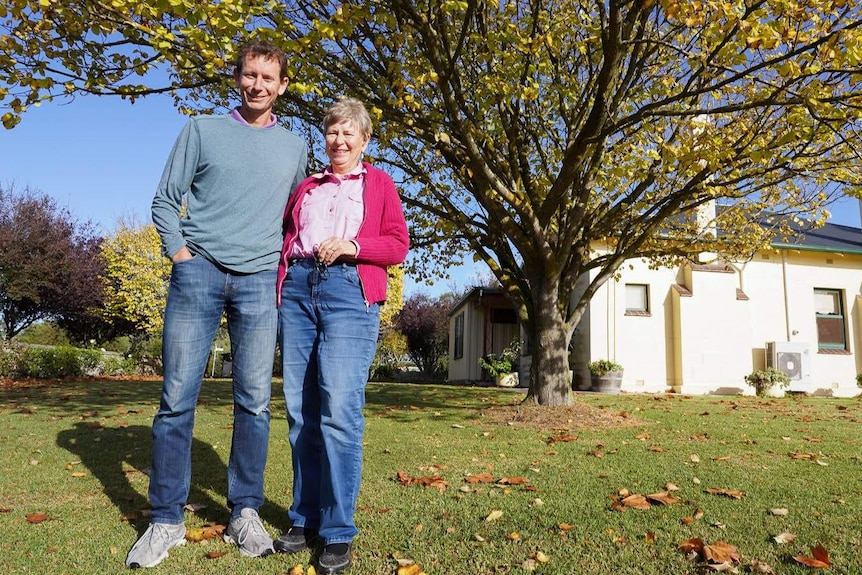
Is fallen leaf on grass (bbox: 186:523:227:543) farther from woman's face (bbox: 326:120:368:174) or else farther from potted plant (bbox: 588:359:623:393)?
potted plant (bbox: 588:359:623:393)

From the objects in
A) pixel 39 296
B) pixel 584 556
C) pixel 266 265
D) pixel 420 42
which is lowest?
pixel 584 556

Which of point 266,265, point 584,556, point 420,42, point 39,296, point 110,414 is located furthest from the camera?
point 39,296

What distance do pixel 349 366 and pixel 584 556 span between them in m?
1.31

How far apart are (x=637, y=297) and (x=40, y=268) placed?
20733 millimetres

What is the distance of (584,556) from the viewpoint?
2498 mm

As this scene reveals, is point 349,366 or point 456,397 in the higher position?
point 349,366

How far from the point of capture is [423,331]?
34.0 metres

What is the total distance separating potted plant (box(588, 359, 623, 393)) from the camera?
1486 centimetres

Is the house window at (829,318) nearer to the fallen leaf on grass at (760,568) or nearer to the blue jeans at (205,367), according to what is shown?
the fallen leaf on grass at (760,568)

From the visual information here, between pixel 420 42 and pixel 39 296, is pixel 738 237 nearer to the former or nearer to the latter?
pixel 420 42

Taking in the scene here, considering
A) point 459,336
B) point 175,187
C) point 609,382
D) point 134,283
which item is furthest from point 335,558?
point 134,283

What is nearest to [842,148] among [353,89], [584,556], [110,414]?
[353,89]

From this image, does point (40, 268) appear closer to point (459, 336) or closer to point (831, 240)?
point (459, 336)

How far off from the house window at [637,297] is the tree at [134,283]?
1795 centimetres
